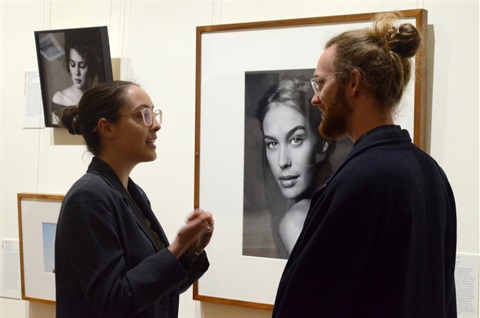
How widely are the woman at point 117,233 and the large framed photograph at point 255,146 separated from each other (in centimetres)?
39

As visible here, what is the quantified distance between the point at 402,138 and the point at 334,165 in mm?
716

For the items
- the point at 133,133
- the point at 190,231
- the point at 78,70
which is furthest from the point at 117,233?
the point at 78,70

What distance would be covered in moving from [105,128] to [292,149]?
2.05 ft

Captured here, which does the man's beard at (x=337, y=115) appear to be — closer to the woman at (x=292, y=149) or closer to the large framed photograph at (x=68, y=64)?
the woman at (x=292, y=149)

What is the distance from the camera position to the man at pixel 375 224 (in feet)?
4.41

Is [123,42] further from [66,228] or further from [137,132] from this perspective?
[66,228]

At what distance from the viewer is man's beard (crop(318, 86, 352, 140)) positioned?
1.50m

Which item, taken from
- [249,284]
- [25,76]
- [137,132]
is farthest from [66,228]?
[25,76]

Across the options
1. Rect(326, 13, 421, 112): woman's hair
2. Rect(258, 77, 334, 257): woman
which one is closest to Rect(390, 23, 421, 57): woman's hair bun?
Rect(326, 13, 421, 112): woman's hair

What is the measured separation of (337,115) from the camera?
152 centimetres

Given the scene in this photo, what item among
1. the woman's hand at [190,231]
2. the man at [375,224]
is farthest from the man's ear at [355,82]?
the woman's hand at [190,231]

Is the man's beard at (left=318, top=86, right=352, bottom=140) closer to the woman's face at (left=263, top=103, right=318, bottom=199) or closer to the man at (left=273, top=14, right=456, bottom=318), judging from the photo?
the man at (left=273, top=14, right=456, bottom=318)

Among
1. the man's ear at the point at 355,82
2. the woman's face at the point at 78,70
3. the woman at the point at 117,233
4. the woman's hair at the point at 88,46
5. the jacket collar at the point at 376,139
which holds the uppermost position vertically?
the woman's hair at the point at 88,46

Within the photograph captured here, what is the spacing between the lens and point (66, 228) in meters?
1.72
